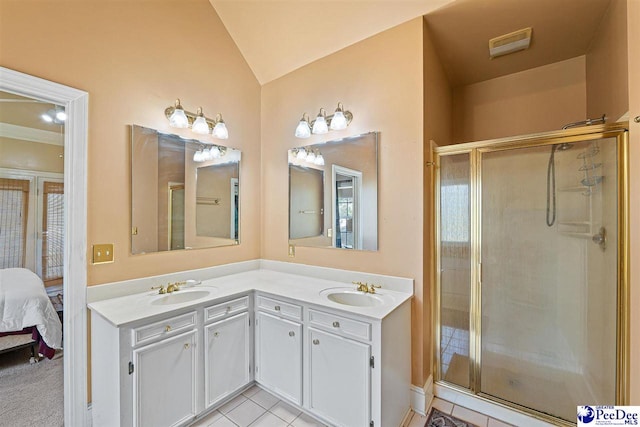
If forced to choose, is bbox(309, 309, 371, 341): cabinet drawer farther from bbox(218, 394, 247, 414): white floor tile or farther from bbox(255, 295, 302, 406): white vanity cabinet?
bbox(218, 394, 247, 414): white floor tile

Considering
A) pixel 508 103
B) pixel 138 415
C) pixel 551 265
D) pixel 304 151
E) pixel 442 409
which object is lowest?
pixel 442 409

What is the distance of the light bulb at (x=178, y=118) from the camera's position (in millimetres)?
1999

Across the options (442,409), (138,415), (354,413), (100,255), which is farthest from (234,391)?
(442,409)

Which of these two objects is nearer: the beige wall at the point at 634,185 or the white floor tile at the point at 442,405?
the beige wall at the point at 634,185

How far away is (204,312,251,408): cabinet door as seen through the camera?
5.66ft

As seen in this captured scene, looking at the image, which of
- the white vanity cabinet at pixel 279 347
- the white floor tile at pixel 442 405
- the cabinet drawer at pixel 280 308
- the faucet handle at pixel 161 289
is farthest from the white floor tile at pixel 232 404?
the white floor tile at pixel 442 405

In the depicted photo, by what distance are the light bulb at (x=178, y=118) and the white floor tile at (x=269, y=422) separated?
2.18 metres

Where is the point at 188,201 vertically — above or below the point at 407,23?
below

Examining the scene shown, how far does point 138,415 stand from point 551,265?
2.67m

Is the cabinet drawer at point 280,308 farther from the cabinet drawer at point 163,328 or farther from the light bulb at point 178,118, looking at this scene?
the light bulb at point 178,118

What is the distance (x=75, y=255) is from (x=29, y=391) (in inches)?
53.6

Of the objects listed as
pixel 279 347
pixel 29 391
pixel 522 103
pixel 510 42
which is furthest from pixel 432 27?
pixel 29 391

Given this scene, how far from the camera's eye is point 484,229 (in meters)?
1.96

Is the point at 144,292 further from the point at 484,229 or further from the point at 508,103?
the point at 508,103
